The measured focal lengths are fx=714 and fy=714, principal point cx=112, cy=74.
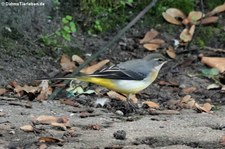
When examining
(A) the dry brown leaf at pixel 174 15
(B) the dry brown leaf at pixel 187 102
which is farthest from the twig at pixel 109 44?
(B) the dry brown leaf at pixel 187 102

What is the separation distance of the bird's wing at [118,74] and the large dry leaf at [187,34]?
A: 1.83 m

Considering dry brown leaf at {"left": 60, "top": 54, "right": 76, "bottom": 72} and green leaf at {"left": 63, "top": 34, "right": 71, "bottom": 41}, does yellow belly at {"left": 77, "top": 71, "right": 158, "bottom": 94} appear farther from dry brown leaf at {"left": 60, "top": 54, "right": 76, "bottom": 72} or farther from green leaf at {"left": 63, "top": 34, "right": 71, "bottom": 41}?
green leaf at {"left": 63, "top": 34, "right": 71, "bottom": 41}

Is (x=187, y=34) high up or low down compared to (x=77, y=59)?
up

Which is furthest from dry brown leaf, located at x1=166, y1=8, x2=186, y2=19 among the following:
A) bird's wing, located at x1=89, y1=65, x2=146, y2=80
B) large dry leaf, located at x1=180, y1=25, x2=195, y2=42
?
bird's wing, located at x1=89, y1=65, x2=146, y2=80

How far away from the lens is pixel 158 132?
6871 mm

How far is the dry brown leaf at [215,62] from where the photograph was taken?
9.87 meters

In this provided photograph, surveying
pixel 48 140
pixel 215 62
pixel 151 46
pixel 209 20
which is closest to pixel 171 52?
pixel 151 46

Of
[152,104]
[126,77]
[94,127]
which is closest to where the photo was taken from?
[94,127]

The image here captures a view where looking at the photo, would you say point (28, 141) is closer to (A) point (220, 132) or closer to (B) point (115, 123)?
(B) point (115, 123)

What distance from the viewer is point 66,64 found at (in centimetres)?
959

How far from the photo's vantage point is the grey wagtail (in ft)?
28.3

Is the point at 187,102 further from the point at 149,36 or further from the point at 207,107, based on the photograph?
the point at 149,36

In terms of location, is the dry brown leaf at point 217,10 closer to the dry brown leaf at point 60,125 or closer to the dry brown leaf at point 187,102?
the dry brown leaf at point 187,102

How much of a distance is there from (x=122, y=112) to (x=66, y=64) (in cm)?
170
